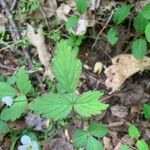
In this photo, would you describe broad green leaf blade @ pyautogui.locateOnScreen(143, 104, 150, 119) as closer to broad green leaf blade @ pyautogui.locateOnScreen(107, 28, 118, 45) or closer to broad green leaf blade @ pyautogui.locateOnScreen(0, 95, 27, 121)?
broad green leaf blade @ pyautogui.locateOnScreen(107, 28, 118, 45)

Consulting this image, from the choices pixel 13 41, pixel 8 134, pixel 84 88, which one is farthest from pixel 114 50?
pixel 8 134

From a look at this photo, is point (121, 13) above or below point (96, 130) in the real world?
above

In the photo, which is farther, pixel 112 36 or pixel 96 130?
pixel 112 36

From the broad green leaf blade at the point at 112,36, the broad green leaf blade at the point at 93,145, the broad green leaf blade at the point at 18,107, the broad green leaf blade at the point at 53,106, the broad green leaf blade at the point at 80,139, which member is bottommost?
the broad green leaf blade at the point at 93,145

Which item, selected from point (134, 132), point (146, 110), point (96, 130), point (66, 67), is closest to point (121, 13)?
point (146, 110)

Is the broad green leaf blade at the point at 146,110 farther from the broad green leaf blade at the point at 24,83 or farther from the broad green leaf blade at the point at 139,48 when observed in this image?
the broad green leaf blade at the point at 24,83

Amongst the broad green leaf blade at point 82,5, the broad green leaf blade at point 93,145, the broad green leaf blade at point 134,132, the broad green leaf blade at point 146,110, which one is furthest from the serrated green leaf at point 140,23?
the broad green leaf blade at point 93,145

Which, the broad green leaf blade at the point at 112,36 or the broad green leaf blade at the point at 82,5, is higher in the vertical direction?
the broad green leaf blade at the point at 82,5

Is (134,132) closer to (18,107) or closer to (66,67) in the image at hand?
(18,107)
